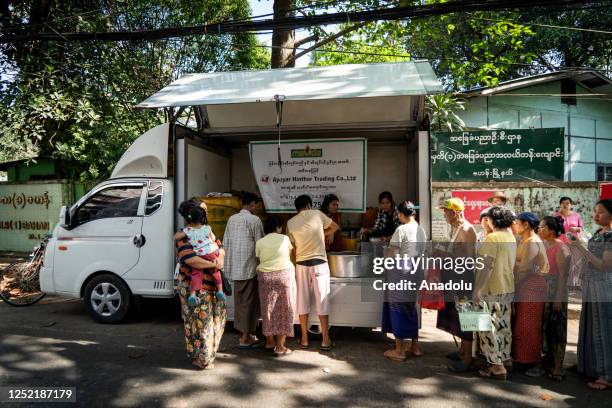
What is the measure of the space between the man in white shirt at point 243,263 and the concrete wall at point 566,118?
937 centimetres

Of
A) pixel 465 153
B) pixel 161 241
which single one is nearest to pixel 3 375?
pixel 161 241

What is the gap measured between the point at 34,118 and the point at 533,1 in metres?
8.88

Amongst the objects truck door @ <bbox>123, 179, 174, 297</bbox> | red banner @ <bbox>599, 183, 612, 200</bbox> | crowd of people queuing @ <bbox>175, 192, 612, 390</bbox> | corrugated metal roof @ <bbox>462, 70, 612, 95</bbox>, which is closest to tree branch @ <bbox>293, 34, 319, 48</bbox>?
corrugated metal roof @ <bbox>462, 70, 612, 95</bbox>

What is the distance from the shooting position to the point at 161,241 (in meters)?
5.20

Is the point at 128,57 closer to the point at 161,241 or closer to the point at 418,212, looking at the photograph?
the point at 161,241

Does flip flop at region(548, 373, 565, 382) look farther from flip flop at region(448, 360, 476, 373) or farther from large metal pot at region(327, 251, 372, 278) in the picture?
large metal pot at region(327, 251, 372, 278)

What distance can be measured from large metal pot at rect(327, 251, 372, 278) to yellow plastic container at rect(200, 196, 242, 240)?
1.56 m

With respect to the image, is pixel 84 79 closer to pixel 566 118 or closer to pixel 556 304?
pixel 556 304

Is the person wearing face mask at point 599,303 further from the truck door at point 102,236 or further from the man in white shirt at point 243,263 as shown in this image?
the truck door at point 102,236

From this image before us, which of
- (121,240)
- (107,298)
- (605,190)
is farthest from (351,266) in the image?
(605,190)

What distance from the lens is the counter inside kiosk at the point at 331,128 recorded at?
4.65 metres

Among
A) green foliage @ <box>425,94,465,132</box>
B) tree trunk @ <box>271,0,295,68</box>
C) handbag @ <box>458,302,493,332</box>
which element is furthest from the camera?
tree trunk @ <box>271,0,295,68</box>

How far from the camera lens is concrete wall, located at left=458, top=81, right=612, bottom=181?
468 inches

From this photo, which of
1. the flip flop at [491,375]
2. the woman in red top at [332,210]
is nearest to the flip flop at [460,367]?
the flip flop at [491,375]
